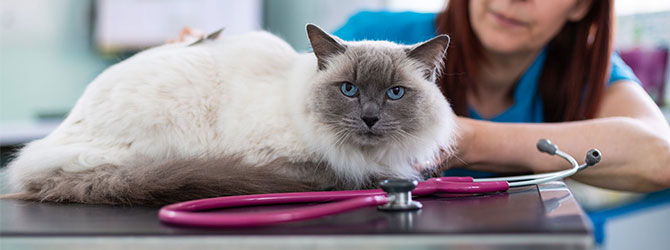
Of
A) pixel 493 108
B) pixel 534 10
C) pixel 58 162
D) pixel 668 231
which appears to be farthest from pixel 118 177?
pixel 668 231

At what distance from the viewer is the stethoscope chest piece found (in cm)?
71

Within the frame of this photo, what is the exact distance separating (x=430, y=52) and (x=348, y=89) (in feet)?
0.58

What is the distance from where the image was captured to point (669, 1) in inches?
118

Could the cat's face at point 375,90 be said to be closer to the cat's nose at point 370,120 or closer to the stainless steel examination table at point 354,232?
the cat's nose at point 370,120

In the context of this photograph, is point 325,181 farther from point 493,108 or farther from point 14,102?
point 14,102

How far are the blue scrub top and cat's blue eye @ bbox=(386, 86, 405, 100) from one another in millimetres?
743

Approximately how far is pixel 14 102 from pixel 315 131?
3213 millimetres

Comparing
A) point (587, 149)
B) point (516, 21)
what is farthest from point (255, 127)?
point (516, 21)

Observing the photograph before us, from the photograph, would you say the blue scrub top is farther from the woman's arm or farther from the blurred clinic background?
the blurred clinic background

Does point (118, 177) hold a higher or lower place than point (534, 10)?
lower

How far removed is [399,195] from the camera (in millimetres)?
732

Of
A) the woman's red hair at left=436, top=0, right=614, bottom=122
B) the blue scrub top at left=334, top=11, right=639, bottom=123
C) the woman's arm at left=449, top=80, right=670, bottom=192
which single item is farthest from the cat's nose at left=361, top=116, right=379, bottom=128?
the blue scrub top at left=334, top=11, right=639, bottom=123

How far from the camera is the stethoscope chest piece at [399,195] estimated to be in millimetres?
713

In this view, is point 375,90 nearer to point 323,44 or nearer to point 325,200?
point 323,44
